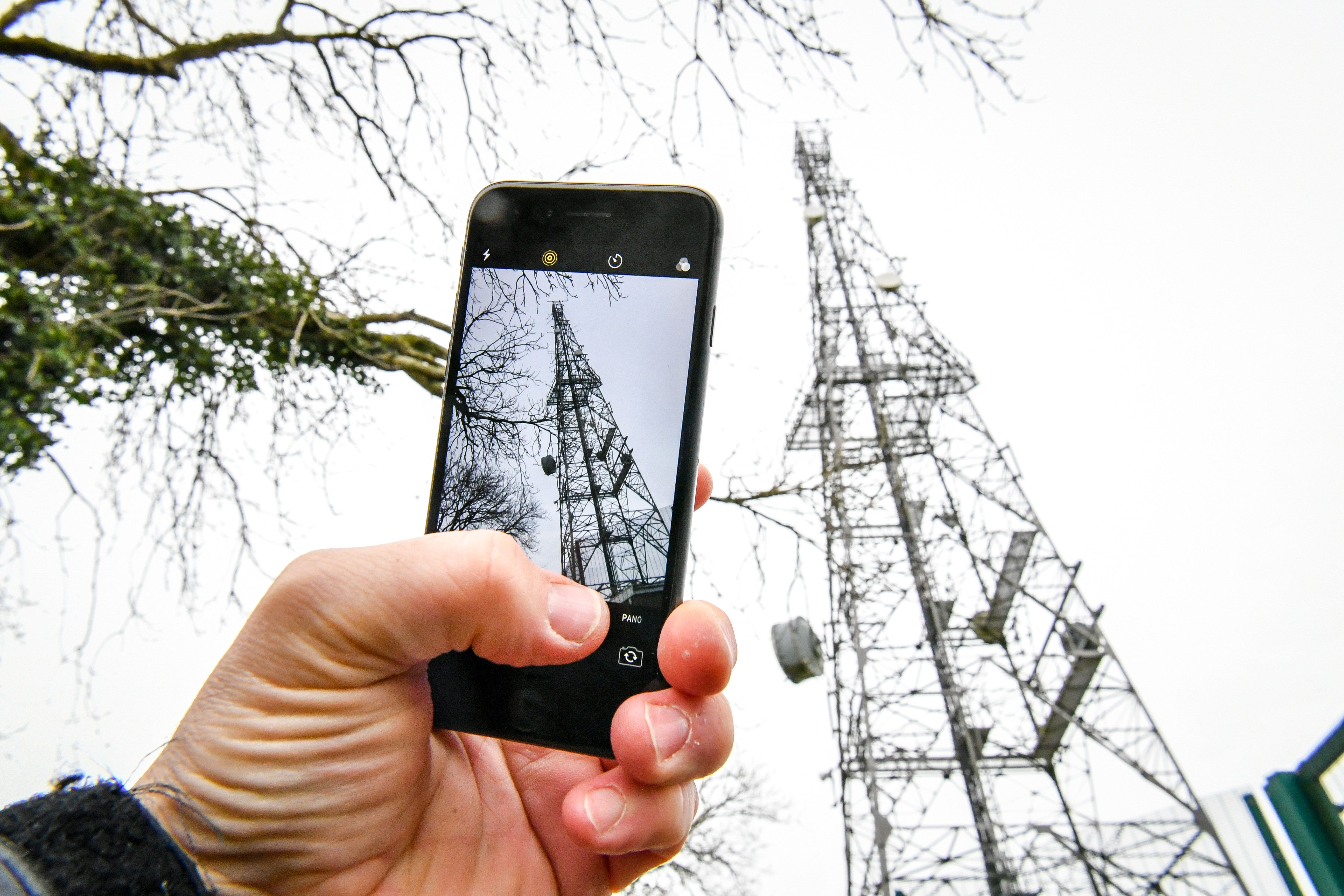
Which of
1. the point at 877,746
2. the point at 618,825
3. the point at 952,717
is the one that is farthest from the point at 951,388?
the point at 618,825

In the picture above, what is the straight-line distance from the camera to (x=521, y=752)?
4.17 feet

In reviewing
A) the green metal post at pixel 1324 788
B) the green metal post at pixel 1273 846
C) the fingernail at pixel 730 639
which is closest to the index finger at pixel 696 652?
the fingernail at pixel 730 639

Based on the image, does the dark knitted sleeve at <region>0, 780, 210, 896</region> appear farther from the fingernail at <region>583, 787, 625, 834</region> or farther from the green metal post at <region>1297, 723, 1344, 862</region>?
the green metal post at <region>1297, 723, 1344, 862</region>

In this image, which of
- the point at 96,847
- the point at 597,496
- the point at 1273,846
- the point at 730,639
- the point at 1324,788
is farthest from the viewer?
the point at 1273,846

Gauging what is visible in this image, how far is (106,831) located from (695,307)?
1.08 metres

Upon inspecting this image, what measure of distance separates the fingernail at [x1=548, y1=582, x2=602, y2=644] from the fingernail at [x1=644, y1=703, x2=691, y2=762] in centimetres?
15

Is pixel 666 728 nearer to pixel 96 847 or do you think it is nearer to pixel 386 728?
pixel 386 728

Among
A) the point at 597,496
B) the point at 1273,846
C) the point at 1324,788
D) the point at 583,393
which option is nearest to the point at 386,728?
the point at 597,496

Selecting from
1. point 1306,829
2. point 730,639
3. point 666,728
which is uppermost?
point 730,639

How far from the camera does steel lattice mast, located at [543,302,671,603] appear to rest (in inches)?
42.3

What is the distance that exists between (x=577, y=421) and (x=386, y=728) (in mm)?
590

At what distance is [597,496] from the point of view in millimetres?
1132

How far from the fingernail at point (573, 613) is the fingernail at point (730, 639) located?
0.19 metres

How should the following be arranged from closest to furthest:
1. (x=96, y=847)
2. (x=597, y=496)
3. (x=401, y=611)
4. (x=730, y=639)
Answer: (x=96, y=847), (x=401, y=611), (x=730, y=639), (x=597, y=496)
